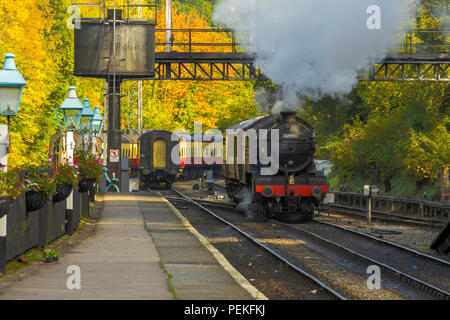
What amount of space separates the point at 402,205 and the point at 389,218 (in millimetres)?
4834

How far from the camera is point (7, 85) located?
35.8 ft

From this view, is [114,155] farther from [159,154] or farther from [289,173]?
[159,154]

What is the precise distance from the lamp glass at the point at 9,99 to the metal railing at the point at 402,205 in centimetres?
1795

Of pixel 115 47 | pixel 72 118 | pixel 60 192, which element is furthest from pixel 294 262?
pixel 115 47

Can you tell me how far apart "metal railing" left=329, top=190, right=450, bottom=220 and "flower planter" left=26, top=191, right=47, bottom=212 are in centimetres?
1656

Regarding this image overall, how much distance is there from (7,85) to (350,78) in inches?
724

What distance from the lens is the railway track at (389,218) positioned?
23.8 meters

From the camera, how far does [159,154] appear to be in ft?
163

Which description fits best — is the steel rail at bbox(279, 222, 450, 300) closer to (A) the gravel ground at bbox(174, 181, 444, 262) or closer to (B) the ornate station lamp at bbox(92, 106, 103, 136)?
(A) the gravel ground at bbox(174, 181, 444, 262)

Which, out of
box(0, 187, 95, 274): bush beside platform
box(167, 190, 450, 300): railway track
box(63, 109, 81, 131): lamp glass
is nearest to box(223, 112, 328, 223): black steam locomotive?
box(167, 190, 450, 300): railway track

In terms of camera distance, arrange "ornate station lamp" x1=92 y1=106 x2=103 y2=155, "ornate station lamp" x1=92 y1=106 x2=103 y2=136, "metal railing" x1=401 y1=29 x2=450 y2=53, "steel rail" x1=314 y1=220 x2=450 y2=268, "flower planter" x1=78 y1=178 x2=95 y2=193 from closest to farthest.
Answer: "steel rail" x1=314 y1=220 x2=450 y2=268 < "flower planter" x1=78 y1=178 x2=95 y2=193 < "ornate station lamp" x1=92 y1=106 x2=103 y2=155 < "ornate station lamp" x1=92 y1=106 x2=103 y2=136 < "metal railing" x1=401 y1=29 x2=450 y2=53

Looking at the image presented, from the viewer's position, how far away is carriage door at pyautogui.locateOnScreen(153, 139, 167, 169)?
163ft

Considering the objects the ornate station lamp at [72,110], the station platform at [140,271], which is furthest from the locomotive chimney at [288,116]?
the ornate station lamp at [72,110]
